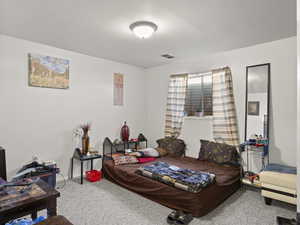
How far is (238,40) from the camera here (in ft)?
9.57

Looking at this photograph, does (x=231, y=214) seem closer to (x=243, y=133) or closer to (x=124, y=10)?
(x=243, y=133)

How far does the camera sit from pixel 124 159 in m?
3.55

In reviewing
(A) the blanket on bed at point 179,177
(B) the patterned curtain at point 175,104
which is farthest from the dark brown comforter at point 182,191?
(B) the patterned curtain at point 175,104

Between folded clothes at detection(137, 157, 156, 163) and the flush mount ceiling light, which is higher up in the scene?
the flush mount ceiling light

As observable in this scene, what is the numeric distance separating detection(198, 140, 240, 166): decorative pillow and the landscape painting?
2.94 m

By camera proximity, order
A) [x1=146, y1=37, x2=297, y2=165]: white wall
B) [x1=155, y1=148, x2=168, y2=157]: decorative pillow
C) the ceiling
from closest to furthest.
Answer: the ceiling
[x1=146, y1=37, x2=297, y2=165]: white wall
[x1=155, y1=148, x2=168, y2=157]: decorative pillow

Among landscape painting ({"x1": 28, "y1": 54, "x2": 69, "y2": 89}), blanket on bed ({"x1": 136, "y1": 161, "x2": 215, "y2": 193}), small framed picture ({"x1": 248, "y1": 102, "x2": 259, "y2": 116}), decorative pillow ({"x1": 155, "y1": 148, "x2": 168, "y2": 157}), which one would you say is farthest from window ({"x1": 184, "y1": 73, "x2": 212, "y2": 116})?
landscape painting ({"x1": 28, "y1": 54, "x2": 69, "y2": 89})

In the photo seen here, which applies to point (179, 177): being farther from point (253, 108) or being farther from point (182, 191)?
point (253, 108)

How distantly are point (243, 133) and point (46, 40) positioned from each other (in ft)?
12.3

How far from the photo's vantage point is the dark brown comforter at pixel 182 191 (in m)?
2.32

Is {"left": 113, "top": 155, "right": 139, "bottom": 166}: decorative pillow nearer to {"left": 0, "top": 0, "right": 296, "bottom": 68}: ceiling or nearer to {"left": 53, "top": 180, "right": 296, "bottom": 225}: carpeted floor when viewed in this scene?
{"left": 53, "top": 180, "right": 296, "bottom": 225}: carpeted floor

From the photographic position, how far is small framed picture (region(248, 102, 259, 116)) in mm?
3109

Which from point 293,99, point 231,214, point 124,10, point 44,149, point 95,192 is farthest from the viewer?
point 44,149

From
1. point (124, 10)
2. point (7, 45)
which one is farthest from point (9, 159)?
point (124, 10)
